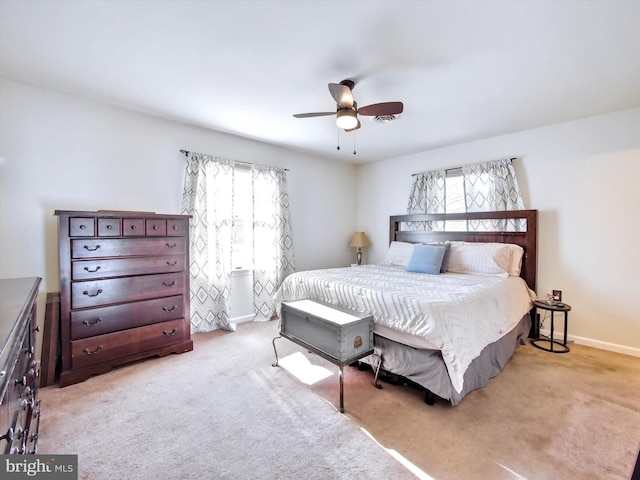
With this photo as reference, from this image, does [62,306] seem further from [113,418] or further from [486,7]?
[486,7]

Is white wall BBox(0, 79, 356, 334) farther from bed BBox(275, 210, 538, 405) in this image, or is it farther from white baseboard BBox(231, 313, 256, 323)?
bed BBox(275, 210, 538, 405)

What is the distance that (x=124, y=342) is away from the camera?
2.59 m

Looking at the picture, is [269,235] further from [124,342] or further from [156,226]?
[124,342]

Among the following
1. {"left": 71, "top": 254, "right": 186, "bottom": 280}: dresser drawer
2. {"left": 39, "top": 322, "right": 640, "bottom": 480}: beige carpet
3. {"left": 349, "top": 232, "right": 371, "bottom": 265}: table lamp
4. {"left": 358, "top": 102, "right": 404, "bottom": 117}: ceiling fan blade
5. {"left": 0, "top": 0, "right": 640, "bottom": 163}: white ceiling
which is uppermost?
{"left": 0, "top": 0, "right": 640, "bottom": 163}: white ceiling

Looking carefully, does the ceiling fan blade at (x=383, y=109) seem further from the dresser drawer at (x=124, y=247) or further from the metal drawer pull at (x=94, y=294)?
the metal drawer pull at (x=94, y=294)

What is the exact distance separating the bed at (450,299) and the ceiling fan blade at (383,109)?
149cm

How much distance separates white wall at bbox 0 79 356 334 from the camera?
97.4 inches

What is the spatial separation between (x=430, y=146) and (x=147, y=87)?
361 cm

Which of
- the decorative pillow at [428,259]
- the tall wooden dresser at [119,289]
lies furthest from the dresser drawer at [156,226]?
the decorative pillow at [428,259]

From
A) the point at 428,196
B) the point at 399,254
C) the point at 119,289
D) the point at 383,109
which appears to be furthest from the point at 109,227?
the point at 428,196

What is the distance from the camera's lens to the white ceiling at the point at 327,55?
167 cm

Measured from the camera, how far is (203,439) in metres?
1.74

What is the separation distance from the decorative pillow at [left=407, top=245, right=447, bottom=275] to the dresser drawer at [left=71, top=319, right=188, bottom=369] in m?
2.71

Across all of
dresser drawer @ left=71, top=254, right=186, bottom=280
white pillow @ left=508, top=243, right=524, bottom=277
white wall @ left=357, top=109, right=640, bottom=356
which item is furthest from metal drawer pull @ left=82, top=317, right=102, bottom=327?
white wall @ left=357, top=109, right=640, bottom=356
